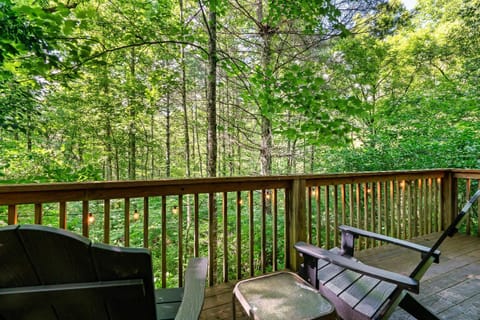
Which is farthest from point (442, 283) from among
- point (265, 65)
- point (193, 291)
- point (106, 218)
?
point (265, 65)

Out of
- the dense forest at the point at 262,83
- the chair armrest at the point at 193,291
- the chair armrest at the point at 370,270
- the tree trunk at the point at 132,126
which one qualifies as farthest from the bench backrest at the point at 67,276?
the tree trunk at the point at 132,126

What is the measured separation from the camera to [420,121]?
231 inches

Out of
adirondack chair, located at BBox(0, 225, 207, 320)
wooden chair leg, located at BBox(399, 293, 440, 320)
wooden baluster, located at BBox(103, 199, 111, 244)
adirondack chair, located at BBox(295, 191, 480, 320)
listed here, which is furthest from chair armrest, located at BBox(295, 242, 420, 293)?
wooden baluster, located at BBox(103, 199, 111, 244)

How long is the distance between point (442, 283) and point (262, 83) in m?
2.97

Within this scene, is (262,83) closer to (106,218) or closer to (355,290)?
(106,218)

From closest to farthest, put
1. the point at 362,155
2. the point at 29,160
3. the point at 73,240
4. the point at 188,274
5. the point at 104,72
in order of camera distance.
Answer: the point at 73,240, the point at 188,274, the point at 29,160, the point at 104,72, the point at 362,155

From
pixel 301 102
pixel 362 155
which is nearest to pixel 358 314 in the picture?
pixel 301 102

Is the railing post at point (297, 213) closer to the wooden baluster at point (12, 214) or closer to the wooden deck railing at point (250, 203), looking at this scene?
the wooden deck railing at point (250, 203)

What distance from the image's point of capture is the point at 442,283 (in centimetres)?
204

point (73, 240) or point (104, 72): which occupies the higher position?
point (104, 72)

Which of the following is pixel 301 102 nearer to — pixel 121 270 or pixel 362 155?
pixel 121 270

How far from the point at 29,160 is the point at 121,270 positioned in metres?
4.71

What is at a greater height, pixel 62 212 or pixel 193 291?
pixel 62 212

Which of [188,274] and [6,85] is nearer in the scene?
[188,274]
